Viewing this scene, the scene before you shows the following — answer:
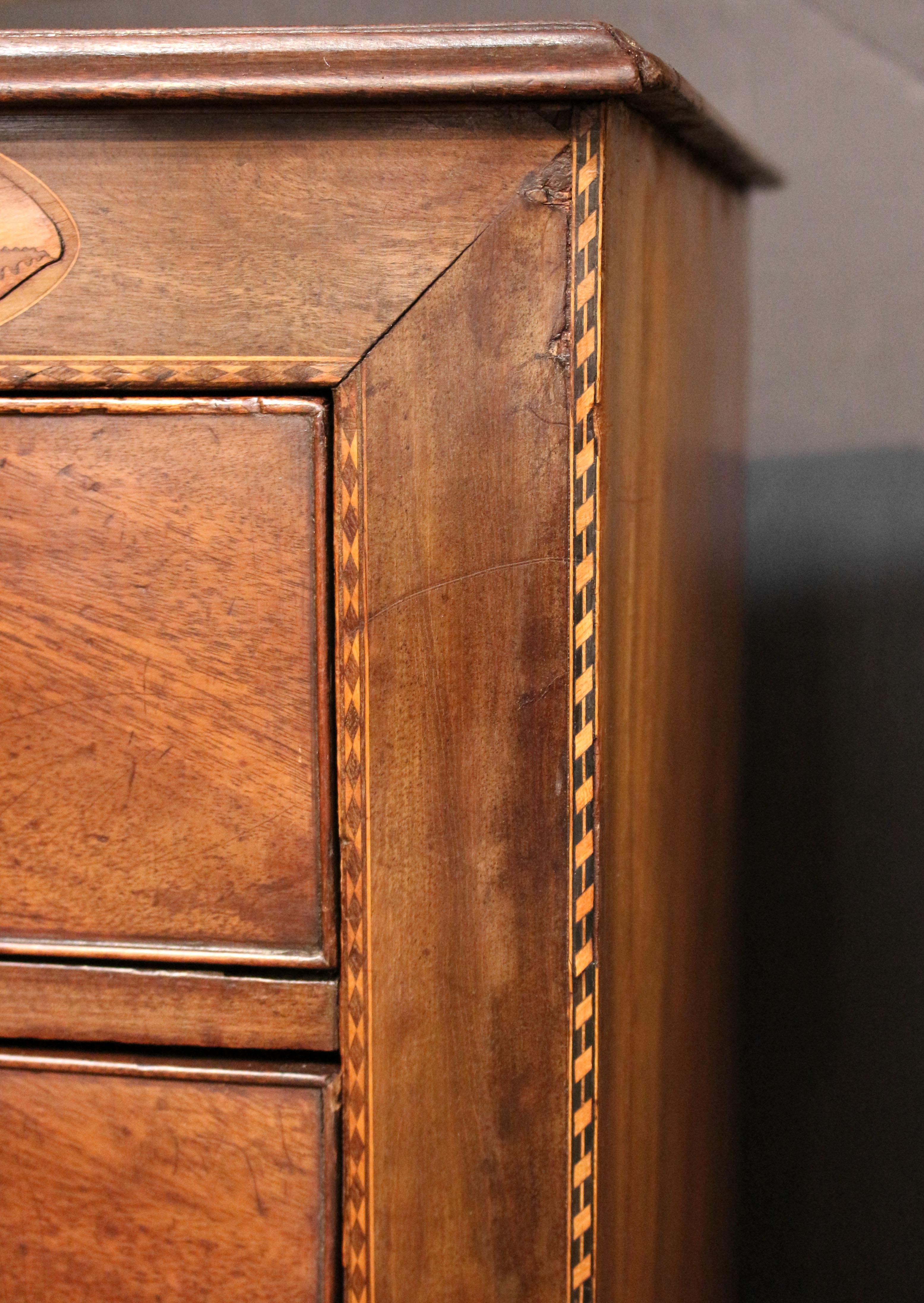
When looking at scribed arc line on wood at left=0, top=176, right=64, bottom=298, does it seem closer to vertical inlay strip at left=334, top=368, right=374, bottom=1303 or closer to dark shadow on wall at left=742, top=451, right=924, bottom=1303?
vertical inlay strip at left=334, top=368, right=374, bottom=1303

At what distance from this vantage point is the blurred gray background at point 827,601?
3.79 ft

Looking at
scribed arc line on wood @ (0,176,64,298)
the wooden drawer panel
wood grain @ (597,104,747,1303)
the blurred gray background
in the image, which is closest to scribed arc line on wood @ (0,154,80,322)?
scribed arc line on wood @ (0,176,64,298)

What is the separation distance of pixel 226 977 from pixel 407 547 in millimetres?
236

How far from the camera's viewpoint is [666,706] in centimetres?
80

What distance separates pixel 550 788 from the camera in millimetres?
653

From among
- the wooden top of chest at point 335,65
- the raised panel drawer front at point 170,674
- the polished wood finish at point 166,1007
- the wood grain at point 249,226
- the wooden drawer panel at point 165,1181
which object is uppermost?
the wooden top of chest at point 335,65

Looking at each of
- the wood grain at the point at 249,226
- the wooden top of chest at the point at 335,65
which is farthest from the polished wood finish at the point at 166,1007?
the wooden top of chest at the point at 335,65

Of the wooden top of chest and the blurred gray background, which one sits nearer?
the wooden top of chest

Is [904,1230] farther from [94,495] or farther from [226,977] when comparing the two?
[94,495]

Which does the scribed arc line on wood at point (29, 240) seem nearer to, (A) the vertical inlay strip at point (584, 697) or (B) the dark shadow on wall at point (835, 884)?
(A) the vertical inlay strip at point (584, 697)

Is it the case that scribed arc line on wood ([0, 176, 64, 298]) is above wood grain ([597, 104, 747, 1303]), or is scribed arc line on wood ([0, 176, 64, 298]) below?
above

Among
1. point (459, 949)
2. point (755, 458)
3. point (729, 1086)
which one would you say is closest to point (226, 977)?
point (459, 949)

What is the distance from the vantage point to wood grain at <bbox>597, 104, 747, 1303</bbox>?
67cm

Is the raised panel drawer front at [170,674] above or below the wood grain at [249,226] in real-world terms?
below
